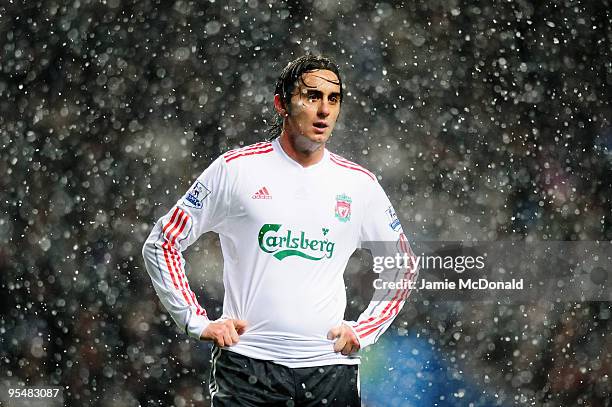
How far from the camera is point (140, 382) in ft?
17.7

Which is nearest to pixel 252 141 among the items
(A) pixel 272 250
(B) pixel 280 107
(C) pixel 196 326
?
(B) pixel 280 107

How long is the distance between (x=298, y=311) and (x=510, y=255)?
264cm

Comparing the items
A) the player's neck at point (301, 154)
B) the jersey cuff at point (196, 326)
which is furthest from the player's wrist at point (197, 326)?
the player's neck at point (301, 154)

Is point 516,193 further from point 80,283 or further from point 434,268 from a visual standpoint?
point 80,283

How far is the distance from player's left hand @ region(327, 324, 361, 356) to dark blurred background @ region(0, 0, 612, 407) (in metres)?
2.17

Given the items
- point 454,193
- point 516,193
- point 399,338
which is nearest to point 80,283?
point 399,338

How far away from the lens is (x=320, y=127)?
3207mm

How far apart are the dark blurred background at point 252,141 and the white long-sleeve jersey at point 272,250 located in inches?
81.4

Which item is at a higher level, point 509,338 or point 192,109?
point 192,109

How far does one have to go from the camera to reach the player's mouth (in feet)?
10.5

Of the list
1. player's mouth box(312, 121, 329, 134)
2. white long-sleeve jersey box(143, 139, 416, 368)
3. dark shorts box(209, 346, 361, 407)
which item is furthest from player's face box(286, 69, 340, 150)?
dark shorts box(209, 346, 361, 407)

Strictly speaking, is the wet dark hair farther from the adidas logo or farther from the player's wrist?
the player's wrist

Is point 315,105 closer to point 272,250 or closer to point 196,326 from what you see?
point 272,250

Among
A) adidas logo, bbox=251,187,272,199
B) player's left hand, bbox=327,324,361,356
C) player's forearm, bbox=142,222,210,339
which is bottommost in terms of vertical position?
player's left hand, bbox=327,324,361,356
